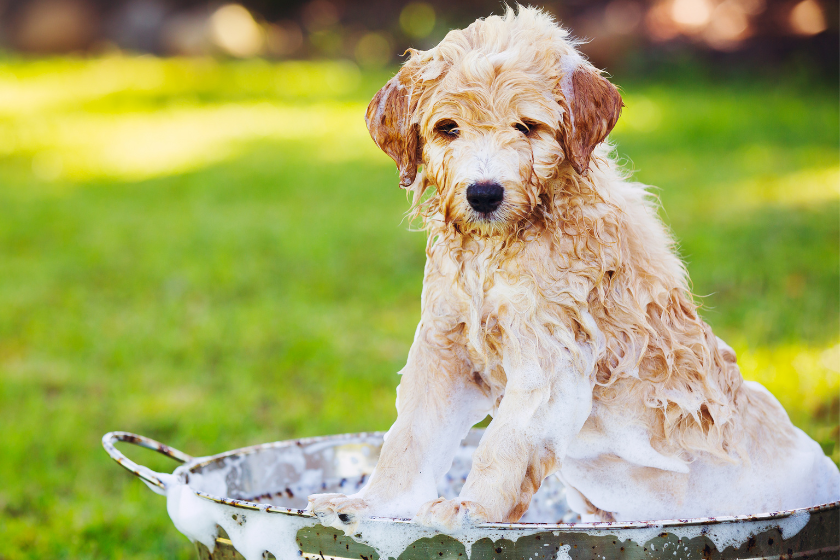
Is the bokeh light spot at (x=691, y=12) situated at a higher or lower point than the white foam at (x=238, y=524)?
higher

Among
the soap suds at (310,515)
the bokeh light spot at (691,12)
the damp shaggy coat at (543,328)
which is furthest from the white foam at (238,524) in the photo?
the bokeh light spot at (691,12)

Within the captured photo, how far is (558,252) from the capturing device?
205 cm

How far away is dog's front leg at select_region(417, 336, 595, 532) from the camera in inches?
76.4

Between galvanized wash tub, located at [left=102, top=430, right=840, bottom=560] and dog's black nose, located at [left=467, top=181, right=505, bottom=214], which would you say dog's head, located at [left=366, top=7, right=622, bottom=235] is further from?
galvanized wash tub, located at [left=102, top=430, right=840, bottom=560]

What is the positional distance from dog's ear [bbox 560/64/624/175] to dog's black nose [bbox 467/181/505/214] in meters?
0.21

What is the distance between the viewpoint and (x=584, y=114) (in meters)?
1.96

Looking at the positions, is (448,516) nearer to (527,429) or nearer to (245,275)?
(527,429)

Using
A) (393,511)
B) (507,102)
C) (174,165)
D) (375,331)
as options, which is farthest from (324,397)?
(174,165)

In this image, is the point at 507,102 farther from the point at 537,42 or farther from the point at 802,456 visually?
the point at 802,456

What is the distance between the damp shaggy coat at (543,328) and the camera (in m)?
1.94

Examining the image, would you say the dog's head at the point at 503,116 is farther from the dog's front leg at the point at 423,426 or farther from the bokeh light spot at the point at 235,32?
the bokeh light spot at the point at 235,32

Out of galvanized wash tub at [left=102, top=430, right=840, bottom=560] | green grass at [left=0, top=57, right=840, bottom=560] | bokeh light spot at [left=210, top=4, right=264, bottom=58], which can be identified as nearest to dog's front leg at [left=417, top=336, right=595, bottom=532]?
galvanized wash tub at [left=102, top=430, right=840, bottom=560]

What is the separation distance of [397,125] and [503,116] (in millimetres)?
294

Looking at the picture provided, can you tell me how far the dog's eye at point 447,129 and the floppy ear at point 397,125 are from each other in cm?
9
